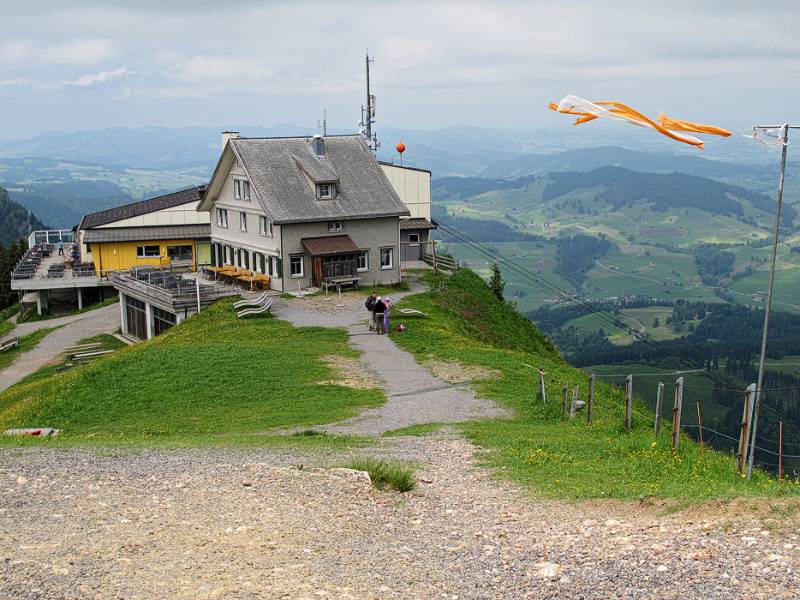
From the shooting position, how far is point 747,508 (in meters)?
11.5

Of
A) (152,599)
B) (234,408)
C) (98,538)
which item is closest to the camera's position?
(152,599)

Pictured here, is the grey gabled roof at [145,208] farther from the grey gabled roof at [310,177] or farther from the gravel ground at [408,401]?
the gravel ground at [408,401]

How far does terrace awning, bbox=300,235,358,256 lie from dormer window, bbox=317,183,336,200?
228 centimetres

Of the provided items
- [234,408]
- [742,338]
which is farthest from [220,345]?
[742,338]

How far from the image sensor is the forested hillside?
18288 centimetres

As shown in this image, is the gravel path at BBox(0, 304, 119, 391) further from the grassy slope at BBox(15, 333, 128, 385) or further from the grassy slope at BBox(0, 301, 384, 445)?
the grassy slope at BBox(0, 301, 384, 445)

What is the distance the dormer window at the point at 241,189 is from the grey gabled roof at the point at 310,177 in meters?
1.64

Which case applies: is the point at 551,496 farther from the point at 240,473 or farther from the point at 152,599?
the point at 152,599

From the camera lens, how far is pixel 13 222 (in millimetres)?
189500

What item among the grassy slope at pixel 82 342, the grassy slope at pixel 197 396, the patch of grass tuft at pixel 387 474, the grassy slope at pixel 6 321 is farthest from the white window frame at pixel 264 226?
the patch of grass tuft at pixel 387 474

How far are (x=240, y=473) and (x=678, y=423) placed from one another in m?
7.98

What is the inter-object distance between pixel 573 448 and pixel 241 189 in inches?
1454

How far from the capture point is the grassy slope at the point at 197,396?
2280cm

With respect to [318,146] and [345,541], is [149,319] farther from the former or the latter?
Result: [345,541]
